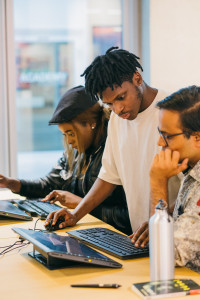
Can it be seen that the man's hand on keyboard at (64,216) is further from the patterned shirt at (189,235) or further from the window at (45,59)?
the window at (45,59)

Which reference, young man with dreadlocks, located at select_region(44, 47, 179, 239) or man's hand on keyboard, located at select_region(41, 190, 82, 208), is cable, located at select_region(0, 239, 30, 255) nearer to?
young man with dreadlocks, located at select_region(44, 47, 179, 239)

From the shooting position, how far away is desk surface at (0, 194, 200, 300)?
1.36m

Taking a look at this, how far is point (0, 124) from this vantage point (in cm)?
390

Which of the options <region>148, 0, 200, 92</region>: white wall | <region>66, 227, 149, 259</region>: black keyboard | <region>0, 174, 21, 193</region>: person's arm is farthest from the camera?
<region>148, 0, 200, 92</region>: white wall

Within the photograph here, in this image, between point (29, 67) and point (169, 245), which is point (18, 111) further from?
point (169, 245)

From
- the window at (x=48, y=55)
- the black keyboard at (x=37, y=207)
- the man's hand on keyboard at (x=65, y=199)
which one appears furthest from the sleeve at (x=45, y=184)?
the window at (x=48, y=55)

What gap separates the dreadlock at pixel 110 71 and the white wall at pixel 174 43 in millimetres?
1693

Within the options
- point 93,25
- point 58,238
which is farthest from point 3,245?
point 93,25

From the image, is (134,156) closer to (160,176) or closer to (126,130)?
(126,130)

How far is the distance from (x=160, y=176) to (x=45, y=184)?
4.64 feet

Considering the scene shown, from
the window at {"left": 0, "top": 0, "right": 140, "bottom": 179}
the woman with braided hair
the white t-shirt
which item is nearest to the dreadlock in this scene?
the white t-shirt

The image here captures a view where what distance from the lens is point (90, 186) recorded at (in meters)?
2.71

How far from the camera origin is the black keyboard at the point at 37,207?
246 centimetres

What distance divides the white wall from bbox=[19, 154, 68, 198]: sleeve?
1173 millimetres
